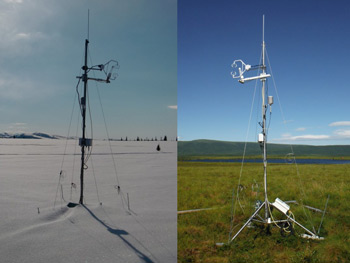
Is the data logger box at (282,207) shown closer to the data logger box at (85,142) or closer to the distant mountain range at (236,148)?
the data logger box at (85,142)

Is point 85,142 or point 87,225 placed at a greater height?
point 85,142

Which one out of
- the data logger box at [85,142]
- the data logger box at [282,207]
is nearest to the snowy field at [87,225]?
the data logger box at [85,142]

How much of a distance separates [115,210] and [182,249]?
1.81 m

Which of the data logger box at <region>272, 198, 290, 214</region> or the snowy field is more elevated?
the data logger box at <region>272, 198, 290, 214</region>

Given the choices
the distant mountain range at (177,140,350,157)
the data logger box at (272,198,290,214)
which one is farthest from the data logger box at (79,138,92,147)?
the distant mountain range at (177,140,350,157)

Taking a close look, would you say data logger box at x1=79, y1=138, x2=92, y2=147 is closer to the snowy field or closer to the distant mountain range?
the snowy field

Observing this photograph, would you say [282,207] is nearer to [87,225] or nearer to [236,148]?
[87,225]

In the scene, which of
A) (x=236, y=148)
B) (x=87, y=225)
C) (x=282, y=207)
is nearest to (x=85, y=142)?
(x=87, y=225)

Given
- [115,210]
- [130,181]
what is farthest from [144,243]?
[130,181]

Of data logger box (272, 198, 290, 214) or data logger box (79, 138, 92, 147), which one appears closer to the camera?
data logger box (272, 198, 290, 214)

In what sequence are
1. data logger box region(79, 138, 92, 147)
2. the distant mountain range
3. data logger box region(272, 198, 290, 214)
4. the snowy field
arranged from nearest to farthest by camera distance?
the snowy field → data logger box region(272, 198, 290, 214) → data logger box region(79, 138, 92, 147) → the distant mountain range

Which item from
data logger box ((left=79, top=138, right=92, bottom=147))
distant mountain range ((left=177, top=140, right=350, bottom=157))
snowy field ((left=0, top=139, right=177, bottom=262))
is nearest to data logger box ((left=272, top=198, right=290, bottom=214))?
snowy field ((left=0, top=139, right=177, bottom=262))

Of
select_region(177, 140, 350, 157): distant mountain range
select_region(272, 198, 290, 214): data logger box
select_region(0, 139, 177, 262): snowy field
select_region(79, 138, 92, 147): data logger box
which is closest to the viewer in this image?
select_region(0, 139, 177, 262): snowy field

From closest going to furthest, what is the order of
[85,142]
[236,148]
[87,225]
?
[87,225] < [85,142] < [236,148]
